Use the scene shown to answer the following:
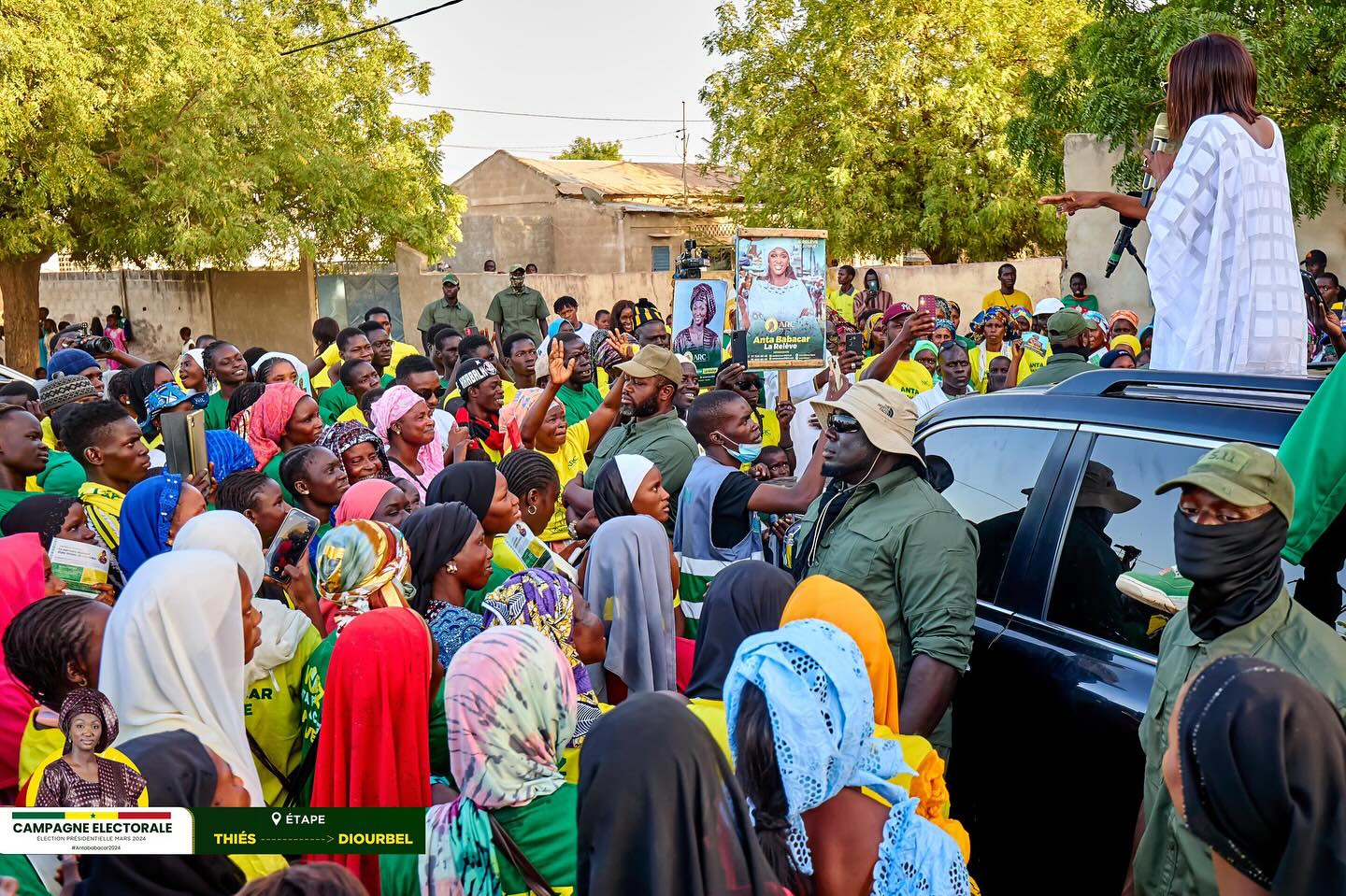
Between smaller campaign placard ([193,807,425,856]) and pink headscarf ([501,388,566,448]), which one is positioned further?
pink headscarf ([501,388,566,448])

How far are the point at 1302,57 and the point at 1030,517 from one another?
A: 1242 centimetres

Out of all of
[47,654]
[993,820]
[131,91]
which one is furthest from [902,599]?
[131,91]

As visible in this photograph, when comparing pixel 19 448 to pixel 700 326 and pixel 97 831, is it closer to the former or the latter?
pixel 97 831

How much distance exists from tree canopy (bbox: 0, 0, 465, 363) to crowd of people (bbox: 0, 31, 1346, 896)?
11.9 m

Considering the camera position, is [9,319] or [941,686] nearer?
[941,686]

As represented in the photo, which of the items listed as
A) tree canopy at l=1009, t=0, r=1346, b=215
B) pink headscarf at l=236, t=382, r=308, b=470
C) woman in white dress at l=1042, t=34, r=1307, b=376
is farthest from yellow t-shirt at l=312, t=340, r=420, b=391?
tree canopy at l=1009, t=0, r=1346, b=215

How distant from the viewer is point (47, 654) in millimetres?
3326

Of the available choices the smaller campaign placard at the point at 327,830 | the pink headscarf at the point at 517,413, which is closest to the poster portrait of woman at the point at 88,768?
the smaller campaign placard at the point at 327,830

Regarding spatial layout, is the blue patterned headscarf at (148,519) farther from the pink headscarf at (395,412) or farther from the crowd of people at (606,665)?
the pink headscarf at (395,412)

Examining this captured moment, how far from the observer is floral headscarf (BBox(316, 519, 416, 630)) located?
376 cm

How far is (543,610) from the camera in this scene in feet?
12.4

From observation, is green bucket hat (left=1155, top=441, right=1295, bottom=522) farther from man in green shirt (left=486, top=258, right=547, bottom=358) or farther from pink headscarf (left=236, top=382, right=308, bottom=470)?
man in green shirt (left=486, top=258, right=547, bottom=358)

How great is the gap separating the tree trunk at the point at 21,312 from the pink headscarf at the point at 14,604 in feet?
51.2

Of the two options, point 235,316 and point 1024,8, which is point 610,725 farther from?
point 1024,8
